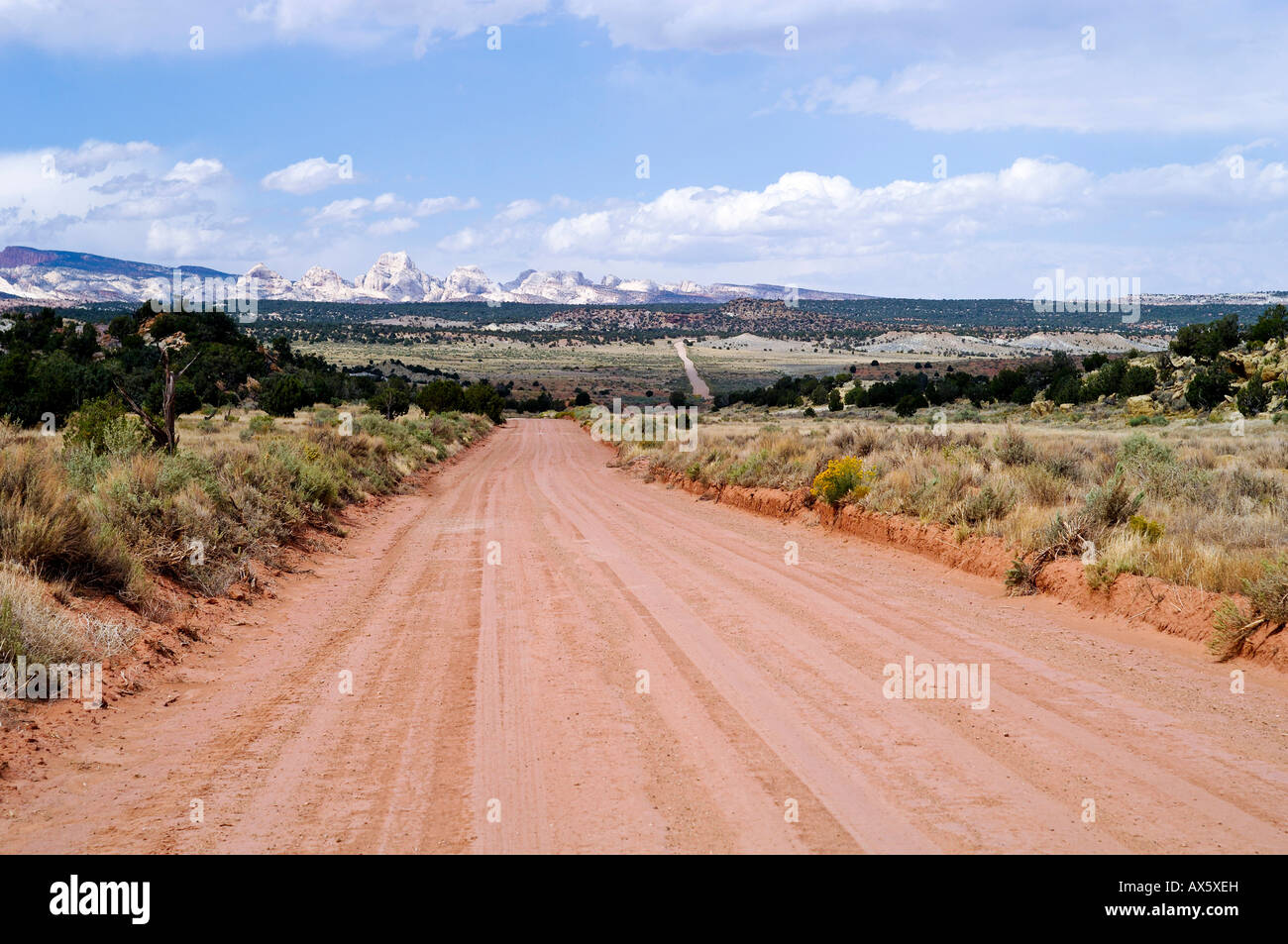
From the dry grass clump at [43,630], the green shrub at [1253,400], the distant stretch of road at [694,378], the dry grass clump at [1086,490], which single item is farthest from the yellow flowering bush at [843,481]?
the distant stretch of road at [694,378]

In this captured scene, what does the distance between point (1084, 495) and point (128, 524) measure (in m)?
12.0

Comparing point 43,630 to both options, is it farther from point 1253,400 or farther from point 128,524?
point 1253,400

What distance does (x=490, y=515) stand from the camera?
17.7 m

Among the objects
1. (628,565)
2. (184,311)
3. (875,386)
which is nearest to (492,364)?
(184,311)

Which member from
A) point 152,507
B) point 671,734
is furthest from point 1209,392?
point 152,507

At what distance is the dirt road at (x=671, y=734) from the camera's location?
4.54 m

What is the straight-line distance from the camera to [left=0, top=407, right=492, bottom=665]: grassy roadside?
712 centimetres

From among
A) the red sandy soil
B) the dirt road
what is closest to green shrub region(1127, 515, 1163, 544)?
the red sandy soil

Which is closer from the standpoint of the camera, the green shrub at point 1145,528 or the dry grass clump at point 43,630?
the dry grass clump at point 43,630

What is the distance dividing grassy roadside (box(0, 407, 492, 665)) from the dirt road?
0.82 m

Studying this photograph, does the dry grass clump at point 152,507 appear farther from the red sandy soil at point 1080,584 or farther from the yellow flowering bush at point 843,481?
the red sandy soil at point 1080,584

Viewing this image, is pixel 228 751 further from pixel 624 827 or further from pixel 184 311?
pixel 184 311

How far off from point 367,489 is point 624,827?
55.7 feet

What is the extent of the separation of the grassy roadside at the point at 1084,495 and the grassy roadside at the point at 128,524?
9.16 m
